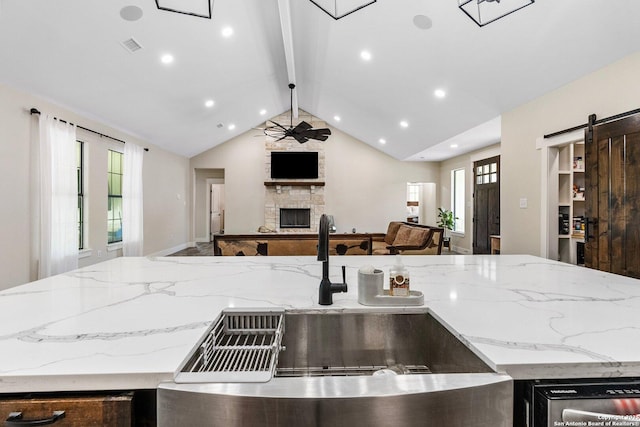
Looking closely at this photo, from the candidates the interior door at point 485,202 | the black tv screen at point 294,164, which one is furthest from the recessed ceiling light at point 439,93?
the black tv screen at point 294,164

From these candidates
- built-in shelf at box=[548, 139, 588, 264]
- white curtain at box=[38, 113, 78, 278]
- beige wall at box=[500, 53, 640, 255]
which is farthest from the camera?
white curtain at box=[38, 113, 78, 278]

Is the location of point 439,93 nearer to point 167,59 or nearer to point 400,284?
point 167,59

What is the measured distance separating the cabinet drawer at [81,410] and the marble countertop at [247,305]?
0.02 meters

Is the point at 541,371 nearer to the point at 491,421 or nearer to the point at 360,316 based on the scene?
the point at 491,421

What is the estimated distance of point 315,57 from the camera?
5.41 m

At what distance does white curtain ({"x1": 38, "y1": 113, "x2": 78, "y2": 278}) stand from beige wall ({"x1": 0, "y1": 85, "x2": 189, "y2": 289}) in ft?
0.38

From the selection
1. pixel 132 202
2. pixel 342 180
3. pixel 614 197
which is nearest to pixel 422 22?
pixel 614 197

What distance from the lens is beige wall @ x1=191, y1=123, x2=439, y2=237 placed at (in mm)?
9188

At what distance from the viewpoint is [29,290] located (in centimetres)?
128

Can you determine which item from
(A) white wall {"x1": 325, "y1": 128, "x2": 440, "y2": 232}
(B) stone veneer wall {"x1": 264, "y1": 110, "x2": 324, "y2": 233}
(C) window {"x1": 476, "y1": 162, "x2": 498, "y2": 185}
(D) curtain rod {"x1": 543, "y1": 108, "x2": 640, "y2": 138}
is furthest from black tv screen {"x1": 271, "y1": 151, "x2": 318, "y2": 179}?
(D) curtain rod {"x1": 543, "y1": 108, "x2": 640, "y2": 138}

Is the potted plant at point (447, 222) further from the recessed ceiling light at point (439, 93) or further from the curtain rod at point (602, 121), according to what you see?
A: the curtain rod at point (602, 121)

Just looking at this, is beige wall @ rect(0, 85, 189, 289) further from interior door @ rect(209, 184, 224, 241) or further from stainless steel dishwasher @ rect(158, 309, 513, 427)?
stainless steel dishwasher @ rect(158, 309, 513, 427)

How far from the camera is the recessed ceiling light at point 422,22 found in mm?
3479

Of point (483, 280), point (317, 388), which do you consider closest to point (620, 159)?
point (483, 280)
